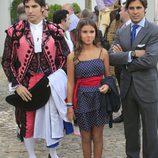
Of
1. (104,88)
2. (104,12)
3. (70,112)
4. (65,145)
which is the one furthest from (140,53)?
(104,12)

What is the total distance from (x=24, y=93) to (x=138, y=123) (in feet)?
4.18

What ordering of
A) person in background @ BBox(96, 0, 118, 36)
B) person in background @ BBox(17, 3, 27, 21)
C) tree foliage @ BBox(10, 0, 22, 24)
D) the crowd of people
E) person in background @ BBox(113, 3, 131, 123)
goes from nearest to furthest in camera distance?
the crowd of people
person in background @ BBox(113, 3, 131, 123)
person in background @ BBox(17, 3, 27, 21)
person in background @ BBox(96, 0, 118, 36)
tree foliage @ BBox(10, 0, 22, 24)

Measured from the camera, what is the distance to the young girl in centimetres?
435

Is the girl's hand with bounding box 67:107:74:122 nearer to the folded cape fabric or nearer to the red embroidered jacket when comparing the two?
the folded cape fabric

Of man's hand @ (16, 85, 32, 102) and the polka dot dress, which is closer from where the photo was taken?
the polka dot dress

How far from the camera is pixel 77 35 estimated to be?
445cm

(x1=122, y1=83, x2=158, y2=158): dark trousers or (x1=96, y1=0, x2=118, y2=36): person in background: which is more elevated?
(x1=96, y1=0, x2=118, y2=36): person in background

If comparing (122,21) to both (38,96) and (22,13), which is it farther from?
(38,96)

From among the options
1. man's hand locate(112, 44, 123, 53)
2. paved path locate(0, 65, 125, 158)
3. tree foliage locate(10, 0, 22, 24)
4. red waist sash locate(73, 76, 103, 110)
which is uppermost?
tree foliage locate(10, 0, 22, 24)

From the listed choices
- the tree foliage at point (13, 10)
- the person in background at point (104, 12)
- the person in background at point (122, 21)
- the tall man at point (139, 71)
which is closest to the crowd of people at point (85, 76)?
the tall man at point (139, 71)

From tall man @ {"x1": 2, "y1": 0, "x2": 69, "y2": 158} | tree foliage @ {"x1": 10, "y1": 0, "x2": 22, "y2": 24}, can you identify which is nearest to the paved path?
tall man @ {"x1": 2, "y1": 0, "x2": 69, "y2": 158}

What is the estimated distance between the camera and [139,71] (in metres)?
4.30

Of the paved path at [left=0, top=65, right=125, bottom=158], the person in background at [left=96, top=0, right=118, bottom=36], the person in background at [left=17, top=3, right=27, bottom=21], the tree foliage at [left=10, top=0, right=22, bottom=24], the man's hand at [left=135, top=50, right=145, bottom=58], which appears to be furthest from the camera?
the tree foliage at [left=10, top=0, right=22, bottom=24]

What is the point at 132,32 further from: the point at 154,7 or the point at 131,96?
the point at 154,7
